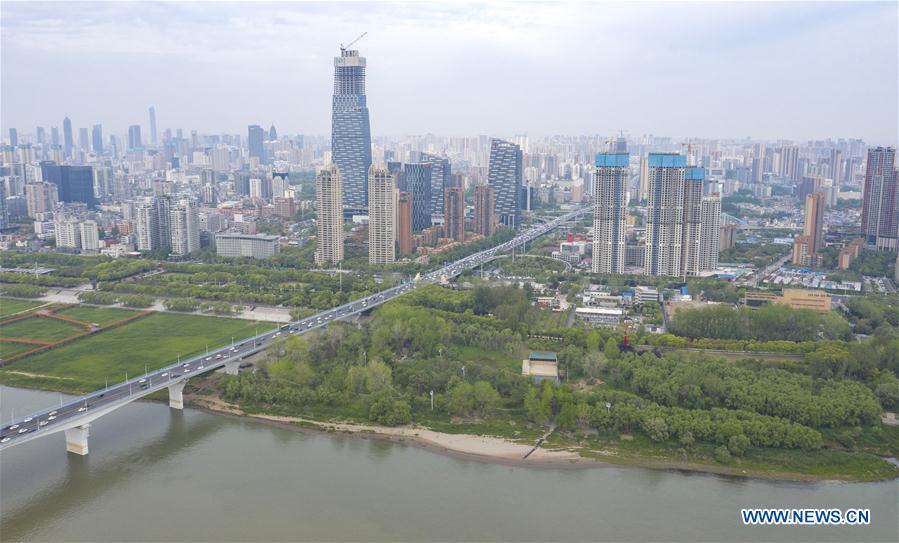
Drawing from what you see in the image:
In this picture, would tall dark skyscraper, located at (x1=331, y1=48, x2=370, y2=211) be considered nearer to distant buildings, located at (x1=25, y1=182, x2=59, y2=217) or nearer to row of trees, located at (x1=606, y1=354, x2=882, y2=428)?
distant buildings, located at (x1=25, y1=182, x2=59, y2=217)

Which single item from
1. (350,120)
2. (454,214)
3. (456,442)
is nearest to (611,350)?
(456,442)

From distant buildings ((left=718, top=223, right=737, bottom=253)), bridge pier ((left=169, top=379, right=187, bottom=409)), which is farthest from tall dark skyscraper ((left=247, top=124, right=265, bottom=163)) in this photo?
bridge pier ((left=169, top=379, right=187, bottom=409))

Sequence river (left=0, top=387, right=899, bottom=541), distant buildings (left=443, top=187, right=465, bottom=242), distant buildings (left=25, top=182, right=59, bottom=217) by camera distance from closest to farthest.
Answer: river (left=0, top=387, right=899, bottom=541), distant buildings (left=443, top=187, right=465, bottom=242), distant buildings (left=25, top=182, right=59, bottom=217)

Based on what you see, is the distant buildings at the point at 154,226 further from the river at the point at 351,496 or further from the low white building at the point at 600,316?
the river at the point at 351,496

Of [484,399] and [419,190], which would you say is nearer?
[484,399]

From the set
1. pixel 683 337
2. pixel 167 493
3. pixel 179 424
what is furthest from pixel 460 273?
pixel 167 493

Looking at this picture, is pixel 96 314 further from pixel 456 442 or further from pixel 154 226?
pixel 456 442
